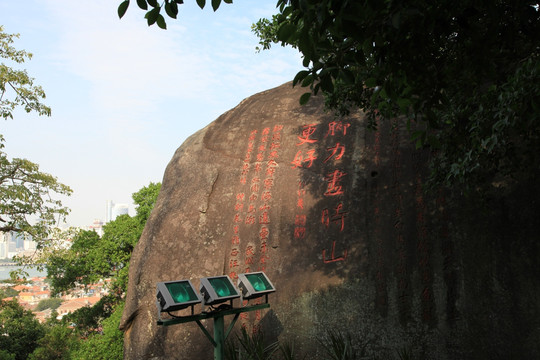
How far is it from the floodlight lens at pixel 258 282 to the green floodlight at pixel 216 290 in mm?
245

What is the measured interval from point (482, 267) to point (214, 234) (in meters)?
3.07

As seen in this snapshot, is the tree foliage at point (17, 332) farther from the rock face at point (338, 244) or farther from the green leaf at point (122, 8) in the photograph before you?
the green leaf at point (122, 8)

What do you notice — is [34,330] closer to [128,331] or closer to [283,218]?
[128,331]

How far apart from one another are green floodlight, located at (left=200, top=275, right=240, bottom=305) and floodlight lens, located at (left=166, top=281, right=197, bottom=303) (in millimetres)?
86

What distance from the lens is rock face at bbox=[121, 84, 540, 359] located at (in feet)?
13.7

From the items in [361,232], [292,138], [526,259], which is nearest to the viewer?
[526,259]

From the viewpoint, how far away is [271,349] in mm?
4629

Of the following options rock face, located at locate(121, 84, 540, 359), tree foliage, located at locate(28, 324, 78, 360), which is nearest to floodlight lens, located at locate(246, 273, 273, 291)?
rock face, located at locate(121, 84, 540, 359)

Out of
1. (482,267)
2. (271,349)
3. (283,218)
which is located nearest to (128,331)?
(271,349)

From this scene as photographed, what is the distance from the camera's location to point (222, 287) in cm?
327

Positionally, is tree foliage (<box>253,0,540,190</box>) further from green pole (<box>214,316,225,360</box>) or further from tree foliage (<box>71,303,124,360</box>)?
tree foliage (<box>71,303,124,360</box>)

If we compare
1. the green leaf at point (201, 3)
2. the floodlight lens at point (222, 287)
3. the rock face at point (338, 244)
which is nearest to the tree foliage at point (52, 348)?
the rock face at point (338, 244)

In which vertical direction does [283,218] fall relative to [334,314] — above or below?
above

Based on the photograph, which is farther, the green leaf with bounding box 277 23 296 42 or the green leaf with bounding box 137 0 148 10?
Result: the green leaf with bounding box 137 0 148 10
